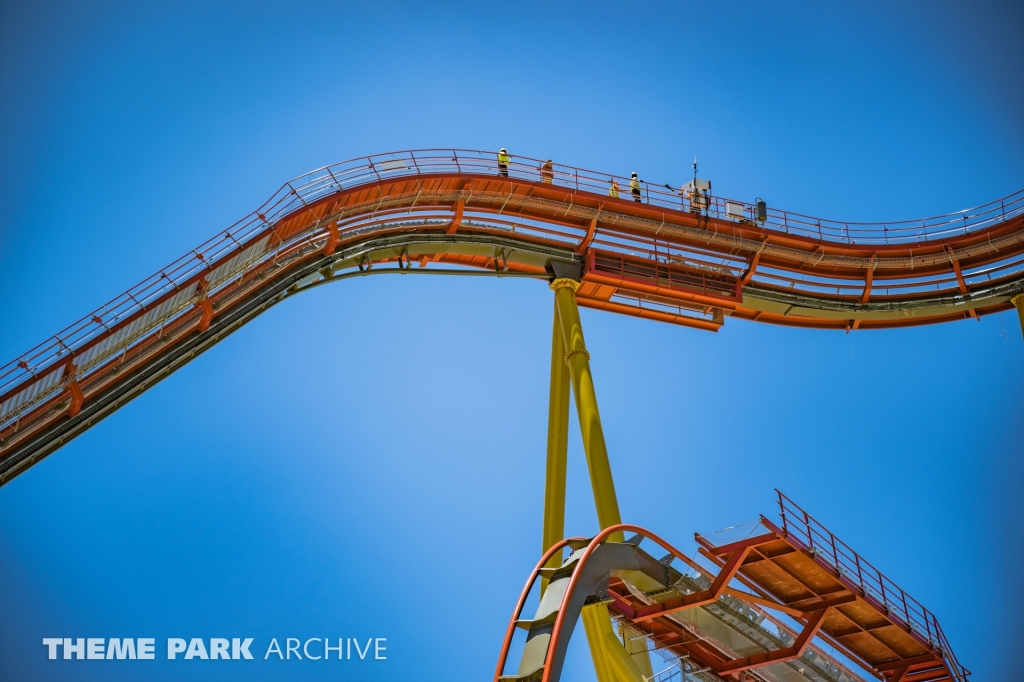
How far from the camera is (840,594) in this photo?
26938 millimetres

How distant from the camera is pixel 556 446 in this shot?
1228 inches

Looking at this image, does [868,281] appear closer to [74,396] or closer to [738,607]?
[738,607]

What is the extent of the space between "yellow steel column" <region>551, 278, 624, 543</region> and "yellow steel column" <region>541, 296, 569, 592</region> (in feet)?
1.18

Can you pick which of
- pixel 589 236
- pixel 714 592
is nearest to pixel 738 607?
pixel 714 592

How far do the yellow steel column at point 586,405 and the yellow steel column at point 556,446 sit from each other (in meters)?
0.36

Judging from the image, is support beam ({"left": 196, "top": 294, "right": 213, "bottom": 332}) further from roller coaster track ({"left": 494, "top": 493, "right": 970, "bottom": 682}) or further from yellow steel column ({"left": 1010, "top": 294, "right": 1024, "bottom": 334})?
yellow steel column ({"left": 1010, "top": 294, "right": 1024, "bottom": 334})

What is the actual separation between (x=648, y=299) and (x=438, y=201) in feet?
22.3

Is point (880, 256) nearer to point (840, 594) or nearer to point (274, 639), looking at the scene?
point (840, 594)

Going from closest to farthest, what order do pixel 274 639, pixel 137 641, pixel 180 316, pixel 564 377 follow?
pixel 180 316, pixel 564 377, pixel 137 641, pixel 274 639

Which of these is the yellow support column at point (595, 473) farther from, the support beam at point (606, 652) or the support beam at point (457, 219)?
the support beam at point (457, 219)

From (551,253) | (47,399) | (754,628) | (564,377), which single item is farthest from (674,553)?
(47,399)

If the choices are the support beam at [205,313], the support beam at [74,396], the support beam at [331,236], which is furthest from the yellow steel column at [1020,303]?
the support beam at [74,396]

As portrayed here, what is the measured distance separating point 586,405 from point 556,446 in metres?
1.25

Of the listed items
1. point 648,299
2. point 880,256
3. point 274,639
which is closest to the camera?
point 648,299
